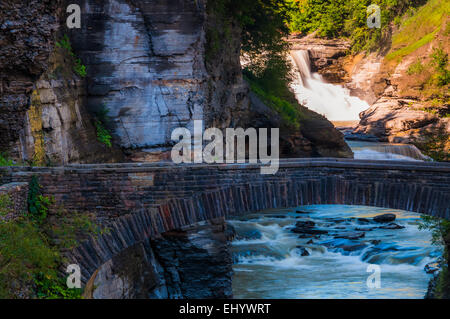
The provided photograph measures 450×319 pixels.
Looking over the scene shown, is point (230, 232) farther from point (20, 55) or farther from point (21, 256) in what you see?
point (21, 256)

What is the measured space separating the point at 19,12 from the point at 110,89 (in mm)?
4631

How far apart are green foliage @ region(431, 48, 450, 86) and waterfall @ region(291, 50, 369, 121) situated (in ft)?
25.3

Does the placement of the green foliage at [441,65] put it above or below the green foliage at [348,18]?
below

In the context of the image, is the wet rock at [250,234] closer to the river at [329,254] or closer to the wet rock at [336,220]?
the river at [329,254]

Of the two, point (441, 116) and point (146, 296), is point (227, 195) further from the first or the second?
point (441, 116)

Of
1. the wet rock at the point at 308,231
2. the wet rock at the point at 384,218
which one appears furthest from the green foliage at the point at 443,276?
the wet rock at the point at 384,218

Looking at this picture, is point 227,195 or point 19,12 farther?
point 19,12

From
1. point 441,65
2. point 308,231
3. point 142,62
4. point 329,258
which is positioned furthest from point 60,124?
point 441,65

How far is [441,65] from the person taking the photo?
35281 mm

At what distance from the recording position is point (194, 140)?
1730 cm

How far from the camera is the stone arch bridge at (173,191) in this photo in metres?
10.0

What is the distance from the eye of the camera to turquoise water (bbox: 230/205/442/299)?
16078 mm

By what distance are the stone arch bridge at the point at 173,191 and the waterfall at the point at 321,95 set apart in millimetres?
30551

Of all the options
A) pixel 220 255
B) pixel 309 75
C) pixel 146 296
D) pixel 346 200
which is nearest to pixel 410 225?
pixel 220 255
